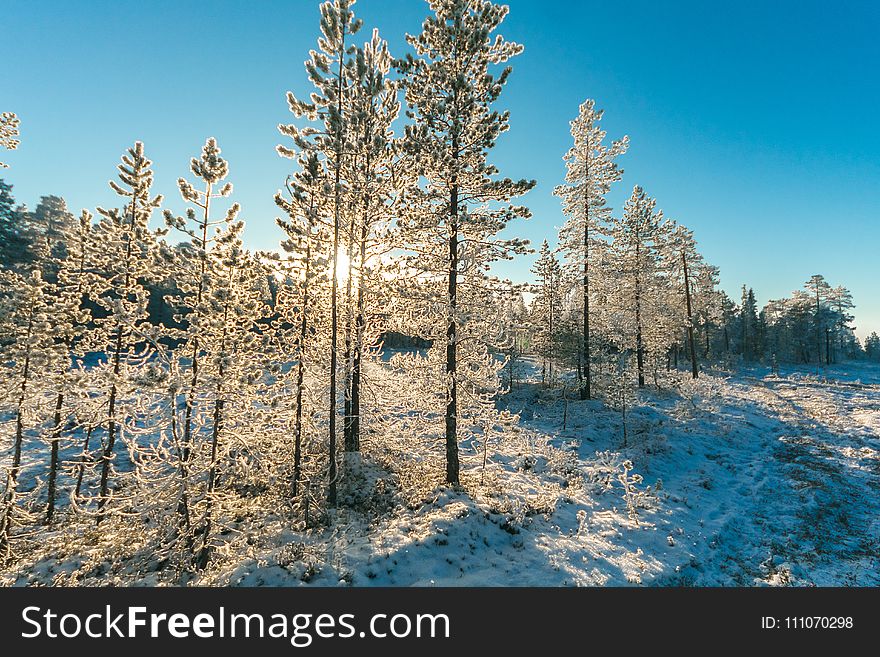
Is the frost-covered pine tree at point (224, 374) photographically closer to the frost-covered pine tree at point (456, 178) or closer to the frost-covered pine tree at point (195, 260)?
the frost-covered pine tree at point (195, 260)

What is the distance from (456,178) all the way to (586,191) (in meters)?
17.0

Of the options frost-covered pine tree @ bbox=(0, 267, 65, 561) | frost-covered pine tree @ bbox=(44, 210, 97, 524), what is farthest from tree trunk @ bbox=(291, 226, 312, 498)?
frost-covered pine tree @ bbox=(0, 267, 65, 561)

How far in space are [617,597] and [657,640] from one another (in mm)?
1041

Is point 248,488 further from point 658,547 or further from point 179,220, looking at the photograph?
point 658,547

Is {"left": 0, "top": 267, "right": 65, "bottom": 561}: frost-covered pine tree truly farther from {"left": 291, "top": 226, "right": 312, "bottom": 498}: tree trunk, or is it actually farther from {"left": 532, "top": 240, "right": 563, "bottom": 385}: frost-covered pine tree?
{"left": 532, "top": 240, "right": 563, "bottom": 385}: frost-covered pine tree

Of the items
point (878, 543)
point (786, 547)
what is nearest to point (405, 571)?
point (786, 547)

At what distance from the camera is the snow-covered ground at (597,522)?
26.9ft

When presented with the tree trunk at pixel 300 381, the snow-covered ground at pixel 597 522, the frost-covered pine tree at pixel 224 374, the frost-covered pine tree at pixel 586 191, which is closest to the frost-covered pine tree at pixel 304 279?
the tree trunk at pixel 300 381

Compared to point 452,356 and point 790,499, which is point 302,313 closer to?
point 452,356

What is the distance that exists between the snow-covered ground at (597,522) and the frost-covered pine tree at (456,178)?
292 cm

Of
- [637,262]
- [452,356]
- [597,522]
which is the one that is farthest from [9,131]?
[637,262]

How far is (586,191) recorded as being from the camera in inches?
979

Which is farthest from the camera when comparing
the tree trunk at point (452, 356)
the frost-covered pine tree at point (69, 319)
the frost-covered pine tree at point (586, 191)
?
the frost-covered pine tree at point (586, 191)

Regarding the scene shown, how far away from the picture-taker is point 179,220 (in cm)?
849
